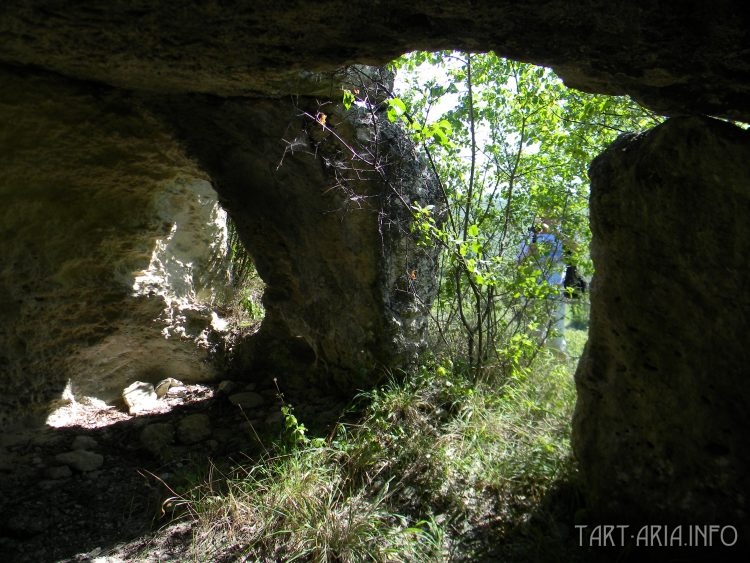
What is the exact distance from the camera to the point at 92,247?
3.89m

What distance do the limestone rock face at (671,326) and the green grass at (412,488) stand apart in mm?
372

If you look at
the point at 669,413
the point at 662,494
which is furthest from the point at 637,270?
the point at 662,494

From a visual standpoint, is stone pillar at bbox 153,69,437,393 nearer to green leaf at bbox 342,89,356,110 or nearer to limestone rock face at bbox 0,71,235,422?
green leaf at bbox 342,89,356,110

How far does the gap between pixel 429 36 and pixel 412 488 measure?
212 cm

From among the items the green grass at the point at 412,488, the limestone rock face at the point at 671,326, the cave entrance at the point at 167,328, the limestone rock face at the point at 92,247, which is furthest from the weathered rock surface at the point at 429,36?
the cave entrance at the point at 167,328

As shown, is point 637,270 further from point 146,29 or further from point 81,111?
point 81,111

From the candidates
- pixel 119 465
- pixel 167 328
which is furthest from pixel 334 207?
pixel 119 465

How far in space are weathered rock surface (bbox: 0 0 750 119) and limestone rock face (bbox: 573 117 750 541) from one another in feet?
0.76

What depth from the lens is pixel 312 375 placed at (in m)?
4.36

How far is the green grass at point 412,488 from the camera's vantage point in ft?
8.59

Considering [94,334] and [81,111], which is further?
[94,334]

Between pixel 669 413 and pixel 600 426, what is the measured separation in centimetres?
32

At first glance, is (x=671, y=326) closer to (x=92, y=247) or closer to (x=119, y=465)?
(x=119, y=465)

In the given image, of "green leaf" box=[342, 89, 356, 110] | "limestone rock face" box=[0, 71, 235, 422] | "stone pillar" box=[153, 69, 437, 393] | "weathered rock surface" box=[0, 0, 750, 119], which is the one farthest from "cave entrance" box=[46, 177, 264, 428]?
"weathered rock surface" box=[0, 0, 750, 119]
